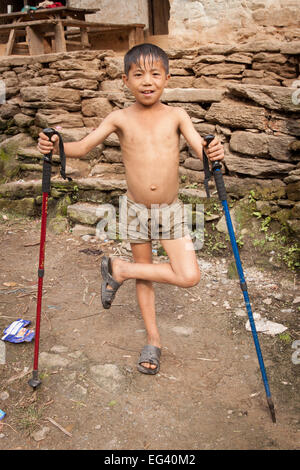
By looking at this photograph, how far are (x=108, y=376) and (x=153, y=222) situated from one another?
3.73ft

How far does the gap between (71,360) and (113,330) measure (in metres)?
0.52

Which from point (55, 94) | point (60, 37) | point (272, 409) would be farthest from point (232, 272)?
point (60, 37)

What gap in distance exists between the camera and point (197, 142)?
2.78 m

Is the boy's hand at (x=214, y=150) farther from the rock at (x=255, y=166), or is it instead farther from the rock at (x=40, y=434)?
the rock at (x=255, y=166)

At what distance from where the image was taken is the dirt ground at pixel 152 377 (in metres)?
2.61

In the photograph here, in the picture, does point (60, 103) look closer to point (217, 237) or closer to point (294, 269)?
point (217, 237)

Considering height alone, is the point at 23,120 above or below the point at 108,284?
above

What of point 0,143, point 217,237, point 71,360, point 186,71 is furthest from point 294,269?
point 0,143

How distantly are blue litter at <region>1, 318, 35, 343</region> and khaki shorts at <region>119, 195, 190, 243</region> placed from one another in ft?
3.96

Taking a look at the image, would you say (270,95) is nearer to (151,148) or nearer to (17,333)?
(151,148)

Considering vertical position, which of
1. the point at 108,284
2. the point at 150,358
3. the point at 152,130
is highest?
the point at 152,130

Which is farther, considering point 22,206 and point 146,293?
point 22,206

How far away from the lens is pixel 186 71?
5.52 metres

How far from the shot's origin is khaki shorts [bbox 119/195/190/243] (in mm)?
2982
